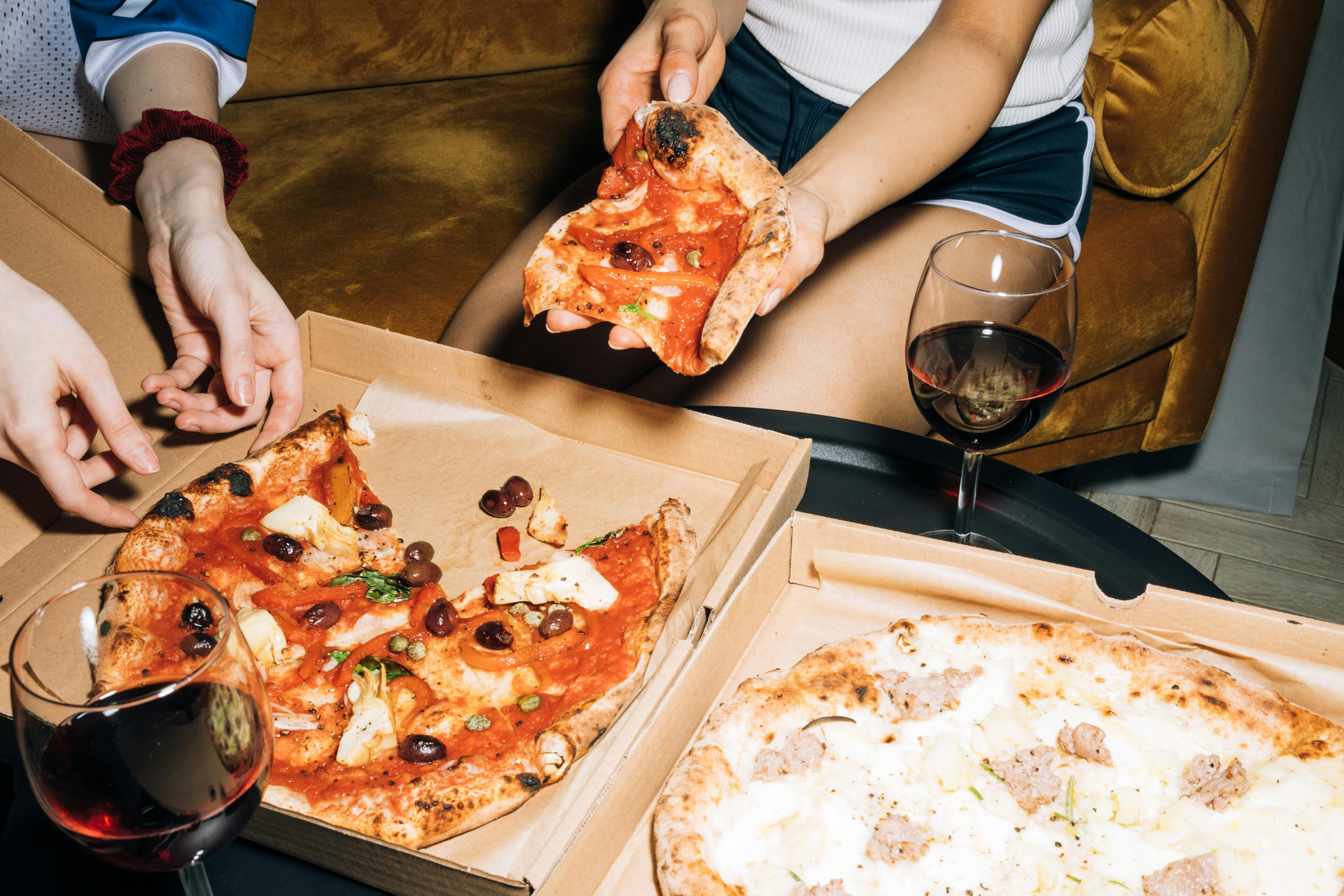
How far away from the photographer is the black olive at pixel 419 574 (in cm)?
181

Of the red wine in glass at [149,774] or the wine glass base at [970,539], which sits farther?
the wine glass base at [970,539]

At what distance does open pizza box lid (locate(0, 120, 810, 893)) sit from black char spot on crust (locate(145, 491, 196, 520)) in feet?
0.35

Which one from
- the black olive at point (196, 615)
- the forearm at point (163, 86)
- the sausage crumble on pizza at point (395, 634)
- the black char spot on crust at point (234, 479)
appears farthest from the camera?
the forearm at point (163, 86)

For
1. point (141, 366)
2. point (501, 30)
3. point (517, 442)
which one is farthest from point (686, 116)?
point (501, 30)

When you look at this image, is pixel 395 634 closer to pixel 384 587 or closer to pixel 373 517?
pixel 384 587

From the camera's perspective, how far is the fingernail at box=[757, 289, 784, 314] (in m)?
1.87

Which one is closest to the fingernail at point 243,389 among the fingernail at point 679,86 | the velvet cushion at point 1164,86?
the fingernail at point 679,86

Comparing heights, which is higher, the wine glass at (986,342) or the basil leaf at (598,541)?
the wine glass at (986,342)

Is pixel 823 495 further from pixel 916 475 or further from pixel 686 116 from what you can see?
pixel 686 116

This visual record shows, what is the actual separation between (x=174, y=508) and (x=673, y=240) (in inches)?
42.7

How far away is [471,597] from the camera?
1809 mm

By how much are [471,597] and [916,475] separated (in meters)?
0.85

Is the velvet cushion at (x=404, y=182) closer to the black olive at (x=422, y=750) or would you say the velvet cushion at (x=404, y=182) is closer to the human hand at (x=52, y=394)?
the human hand at (x=52, y=394)

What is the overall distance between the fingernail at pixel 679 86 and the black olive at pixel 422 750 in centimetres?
138
